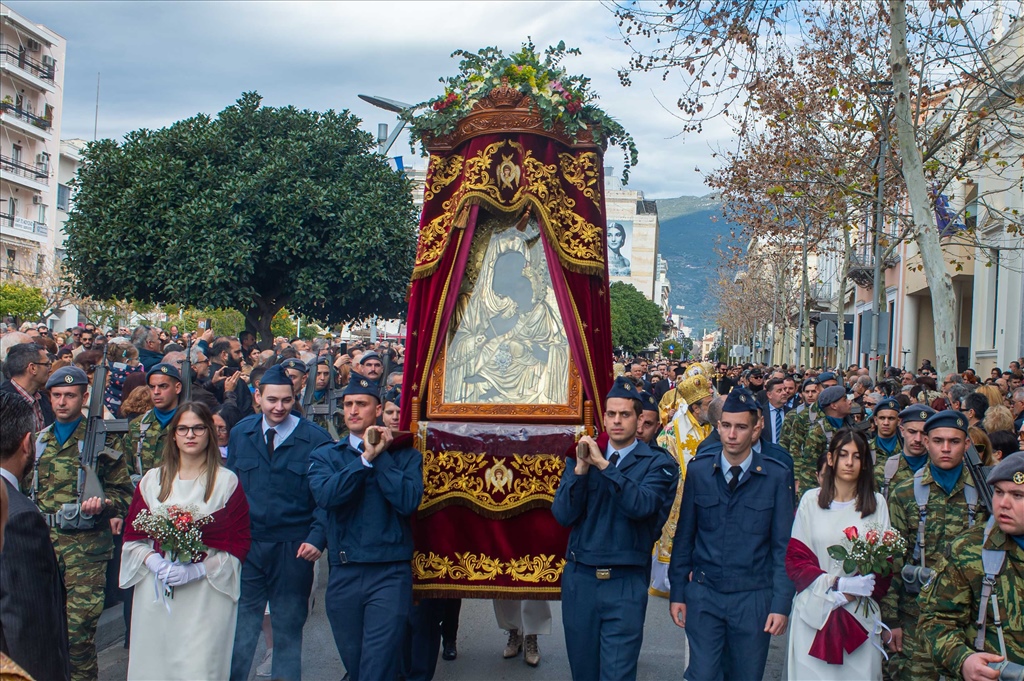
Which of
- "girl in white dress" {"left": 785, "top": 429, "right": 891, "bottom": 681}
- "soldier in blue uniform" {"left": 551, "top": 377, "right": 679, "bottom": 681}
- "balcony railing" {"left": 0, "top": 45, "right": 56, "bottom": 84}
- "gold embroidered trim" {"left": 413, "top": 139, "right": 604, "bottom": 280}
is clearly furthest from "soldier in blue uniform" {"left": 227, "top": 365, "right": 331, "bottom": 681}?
"balcony railing" {"left": 0, "top": 45, "right": 56, "bottom": 84}

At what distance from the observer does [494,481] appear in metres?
7.28

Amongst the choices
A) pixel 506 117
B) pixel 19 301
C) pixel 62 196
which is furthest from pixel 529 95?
pixel 62 196

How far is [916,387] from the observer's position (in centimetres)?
1470

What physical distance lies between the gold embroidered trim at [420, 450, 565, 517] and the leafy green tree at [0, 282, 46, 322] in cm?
3791

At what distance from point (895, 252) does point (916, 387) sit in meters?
25.5

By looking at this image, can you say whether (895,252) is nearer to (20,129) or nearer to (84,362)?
(84,362)

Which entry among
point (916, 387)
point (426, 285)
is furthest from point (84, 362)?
point (916, 387)

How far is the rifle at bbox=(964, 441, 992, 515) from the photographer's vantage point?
19.3ft

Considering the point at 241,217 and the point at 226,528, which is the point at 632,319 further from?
the point at 226,528

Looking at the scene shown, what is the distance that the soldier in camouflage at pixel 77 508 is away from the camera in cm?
655

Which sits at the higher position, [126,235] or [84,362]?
[126,235]

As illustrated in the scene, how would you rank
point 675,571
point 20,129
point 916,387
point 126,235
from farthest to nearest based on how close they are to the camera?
point 20,129
point 126,235
point 916,387
point 675,571

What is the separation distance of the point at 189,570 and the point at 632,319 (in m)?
74.2

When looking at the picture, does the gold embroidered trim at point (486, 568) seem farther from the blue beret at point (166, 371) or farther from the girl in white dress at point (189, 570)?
the blue beret at point (166, 371)
